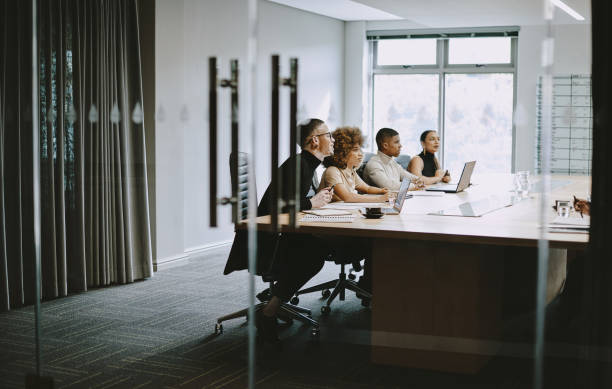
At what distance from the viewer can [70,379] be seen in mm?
3295

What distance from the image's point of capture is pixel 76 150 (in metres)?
4.07

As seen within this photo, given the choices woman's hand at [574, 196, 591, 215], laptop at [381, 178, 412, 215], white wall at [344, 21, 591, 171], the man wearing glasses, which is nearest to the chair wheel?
the man wearing glasses

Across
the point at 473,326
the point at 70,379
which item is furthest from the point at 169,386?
the point at 473,326

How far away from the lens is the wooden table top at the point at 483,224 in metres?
2.92

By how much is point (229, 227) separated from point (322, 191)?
1069 millimetres

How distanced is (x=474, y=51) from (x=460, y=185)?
1572 millimetres

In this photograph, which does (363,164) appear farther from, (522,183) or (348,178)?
(522,183)

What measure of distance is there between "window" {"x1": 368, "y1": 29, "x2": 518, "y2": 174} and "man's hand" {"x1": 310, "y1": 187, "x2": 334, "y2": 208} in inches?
28.0

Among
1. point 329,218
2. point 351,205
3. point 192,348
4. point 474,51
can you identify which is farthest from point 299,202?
point 474,51

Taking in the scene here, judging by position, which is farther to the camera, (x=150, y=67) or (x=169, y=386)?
(x=150, y=67)

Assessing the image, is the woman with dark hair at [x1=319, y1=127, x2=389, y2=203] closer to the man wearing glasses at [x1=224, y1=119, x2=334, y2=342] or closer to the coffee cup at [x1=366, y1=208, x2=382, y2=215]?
the man wearing glasses at [x1=224, y1=119, x2=334, y2=342]

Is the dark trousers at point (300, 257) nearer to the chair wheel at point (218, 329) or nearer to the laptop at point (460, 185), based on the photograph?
the chair wheel at point (218, 329)

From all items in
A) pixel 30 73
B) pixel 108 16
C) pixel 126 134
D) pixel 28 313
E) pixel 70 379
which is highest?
pixel 108 16

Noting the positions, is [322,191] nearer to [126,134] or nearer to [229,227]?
[229,227]
